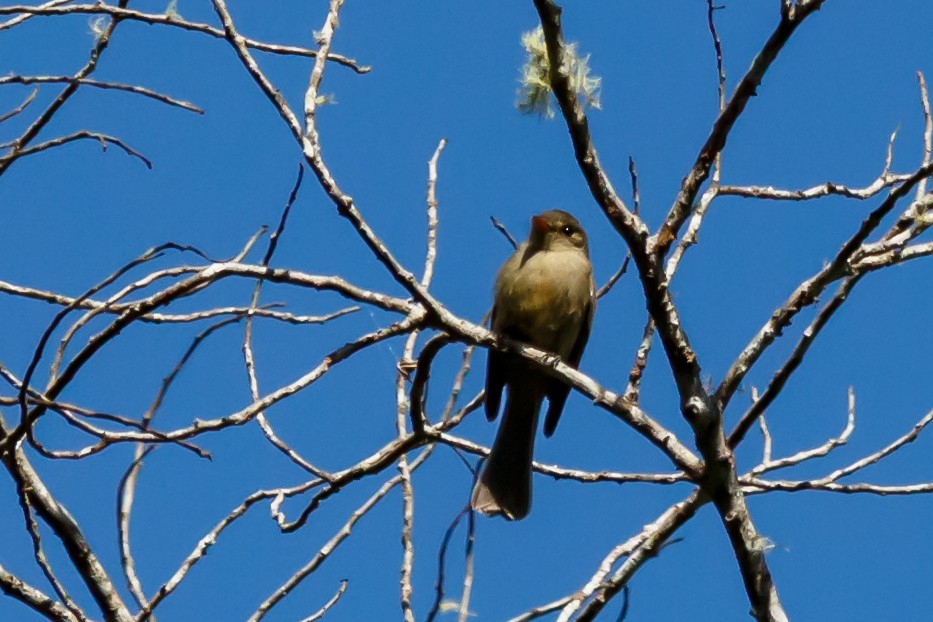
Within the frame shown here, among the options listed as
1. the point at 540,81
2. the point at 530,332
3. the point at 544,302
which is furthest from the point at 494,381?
the point at 540,81

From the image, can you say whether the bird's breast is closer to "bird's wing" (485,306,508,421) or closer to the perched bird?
the perched bird

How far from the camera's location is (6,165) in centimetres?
398

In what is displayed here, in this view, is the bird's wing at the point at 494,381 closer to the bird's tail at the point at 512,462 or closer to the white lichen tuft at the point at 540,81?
the bird's tail at the point at 512,462

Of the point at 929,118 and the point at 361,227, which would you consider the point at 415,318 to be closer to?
the point at 361,227

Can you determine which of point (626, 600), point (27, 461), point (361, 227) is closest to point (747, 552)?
point (626, 600)

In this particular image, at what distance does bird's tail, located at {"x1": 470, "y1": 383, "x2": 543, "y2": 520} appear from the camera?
5.65 metres

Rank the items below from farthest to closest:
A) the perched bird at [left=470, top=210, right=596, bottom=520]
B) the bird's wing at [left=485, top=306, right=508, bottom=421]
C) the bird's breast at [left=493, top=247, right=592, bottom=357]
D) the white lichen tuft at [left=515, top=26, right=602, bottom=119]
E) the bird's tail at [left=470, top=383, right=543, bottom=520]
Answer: the bird's wing at [left=485, top=306, right=508, bottom=421], the bird's breast at [left=493, top=247, right=592, bottom=357], the perched bird at [left=470, top=210, right=596, bottom=520], the bird's tail at [left=470, top=383, right=543, bottom=520], the white lichen tuft at [left=515, top=26, right=602, bottom=119]

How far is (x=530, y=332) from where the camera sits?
6148 millimetres

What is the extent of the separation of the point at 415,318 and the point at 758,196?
4.17ft

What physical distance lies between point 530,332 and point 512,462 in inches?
26.1

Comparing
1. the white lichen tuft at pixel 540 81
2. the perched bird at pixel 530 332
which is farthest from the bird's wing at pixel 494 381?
the white lichen tuft at pixel 540 81

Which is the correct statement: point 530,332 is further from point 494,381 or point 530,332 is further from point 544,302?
point 494,381

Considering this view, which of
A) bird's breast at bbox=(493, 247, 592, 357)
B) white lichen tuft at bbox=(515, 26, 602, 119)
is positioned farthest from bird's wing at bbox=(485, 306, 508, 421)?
white lichen tuft at bbox=(515, 26, 602, 119)

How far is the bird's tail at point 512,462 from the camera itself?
18.5 ft
